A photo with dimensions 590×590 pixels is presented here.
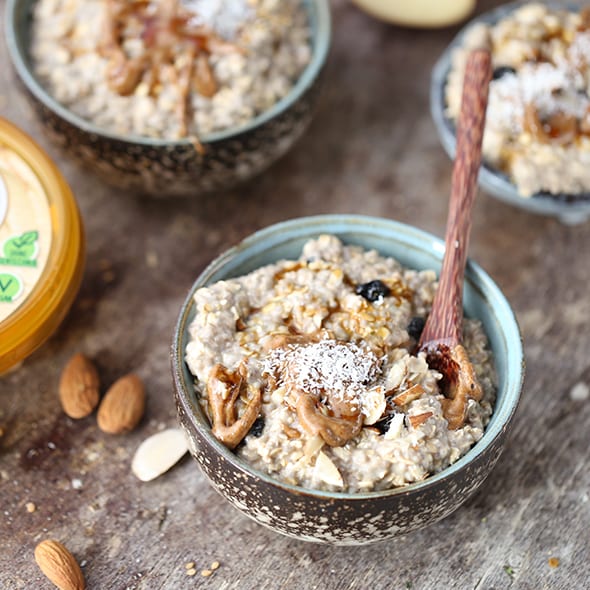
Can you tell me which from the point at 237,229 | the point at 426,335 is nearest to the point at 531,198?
the point at 426,335

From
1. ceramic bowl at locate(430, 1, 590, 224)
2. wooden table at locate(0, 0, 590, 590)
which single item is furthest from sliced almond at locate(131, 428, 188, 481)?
ceramic bowl at locate(430, 1, 590, 224)

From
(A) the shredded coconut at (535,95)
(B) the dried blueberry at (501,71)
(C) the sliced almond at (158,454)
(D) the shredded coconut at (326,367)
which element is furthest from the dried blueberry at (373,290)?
(B) the dried blueberry at (501,71)

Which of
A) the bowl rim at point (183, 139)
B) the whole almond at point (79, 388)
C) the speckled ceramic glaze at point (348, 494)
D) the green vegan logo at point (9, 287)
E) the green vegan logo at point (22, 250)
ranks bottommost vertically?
the whole almond at point (79, 388)

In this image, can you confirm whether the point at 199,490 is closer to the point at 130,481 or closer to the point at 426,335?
the point at 130,481

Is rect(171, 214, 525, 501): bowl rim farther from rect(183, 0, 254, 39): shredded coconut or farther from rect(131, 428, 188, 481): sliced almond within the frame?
rect(183, 0, 254, 39): shredded coconut

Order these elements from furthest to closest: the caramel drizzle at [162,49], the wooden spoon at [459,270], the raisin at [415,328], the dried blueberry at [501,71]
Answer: the dried blueberry at [501,71], the caramel drizzle at [162,49], the raisin at [415,328], the wooden spoon at [459,270]

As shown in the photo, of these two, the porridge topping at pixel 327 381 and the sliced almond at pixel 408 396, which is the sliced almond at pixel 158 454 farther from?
the sliced almond at pixel 408 396

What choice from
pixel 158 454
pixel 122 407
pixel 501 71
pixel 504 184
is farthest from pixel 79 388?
pixel 501 71

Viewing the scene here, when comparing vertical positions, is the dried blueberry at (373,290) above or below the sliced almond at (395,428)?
above
